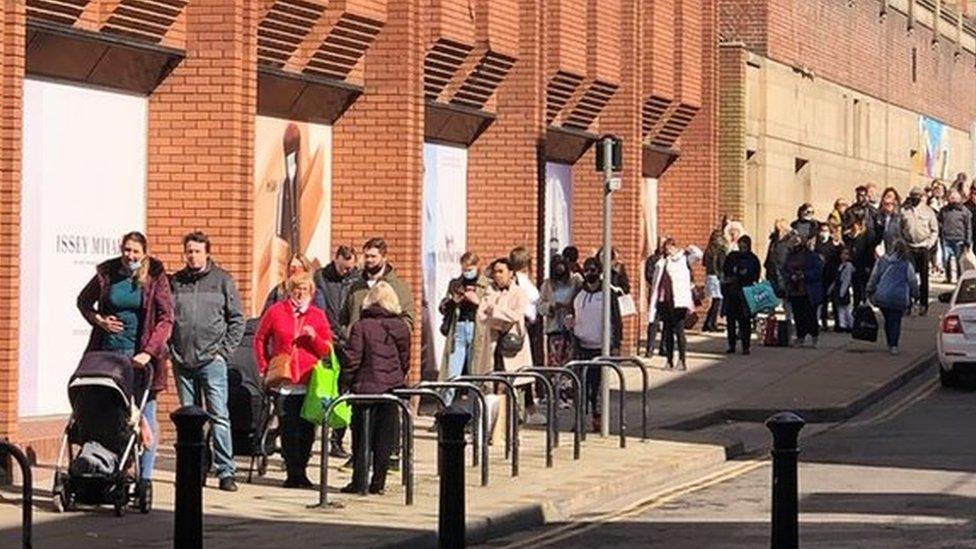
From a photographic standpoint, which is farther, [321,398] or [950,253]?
[950,253]

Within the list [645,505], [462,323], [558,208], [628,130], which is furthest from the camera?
[628,130]

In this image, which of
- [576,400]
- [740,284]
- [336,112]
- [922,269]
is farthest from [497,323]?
[922,269]

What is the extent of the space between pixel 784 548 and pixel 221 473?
7.06 metres

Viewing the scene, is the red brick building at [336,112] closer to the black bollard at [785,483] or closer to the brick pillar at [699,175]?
the brick pillar at [699,175]

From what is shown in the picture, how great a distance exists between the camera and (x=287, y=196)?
1032 inches

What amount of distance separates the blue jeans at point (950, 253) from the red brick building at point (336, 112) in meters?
8.39

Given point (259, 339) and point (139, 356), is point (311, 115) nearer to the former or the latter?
point (259, 339)

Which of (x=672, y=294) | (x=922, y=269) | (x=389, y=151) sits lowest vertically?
(x=672, y=294)

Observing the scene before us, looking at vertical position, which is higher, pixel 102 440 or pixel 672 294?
pixel 672 294

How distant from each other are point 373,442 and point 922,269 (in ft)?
80.5

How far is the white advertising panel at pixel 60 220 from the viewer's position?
20.7 metres

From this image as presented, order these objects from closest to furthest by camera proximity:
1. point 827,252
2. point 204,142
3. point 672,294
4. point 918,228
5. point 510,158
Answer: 1. point 204,142
2. point 510,158
3. point 672,294
4. point 827,252
5. point 918,228

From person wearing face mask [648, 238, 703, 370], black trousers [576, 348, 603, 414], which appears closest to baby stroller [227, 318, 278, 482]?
black trousers [576, 348, 603, 414]

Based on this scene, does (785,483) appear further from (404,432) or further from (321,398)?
(321,398)
